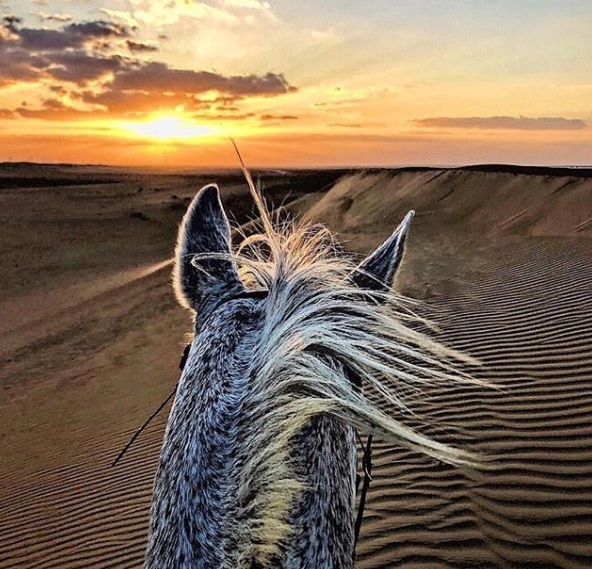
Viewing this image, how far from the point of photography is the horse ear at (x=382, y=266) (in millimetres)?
2000

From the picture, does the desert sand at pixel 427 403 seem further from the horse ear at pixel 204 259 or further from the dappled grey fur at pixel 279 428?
the dappled grey fur at pixel 279 428

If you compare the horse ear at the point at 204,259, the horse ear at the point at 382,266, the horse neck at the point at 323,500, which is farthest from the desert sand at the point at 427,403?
the horse neck at the point at 323,500

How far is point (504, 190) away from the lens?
2253cm

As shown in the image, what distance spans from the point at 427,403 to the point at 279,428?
4.55 m

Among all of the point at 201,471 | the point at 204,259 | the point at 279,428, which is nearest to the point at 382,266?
the point at 204,259

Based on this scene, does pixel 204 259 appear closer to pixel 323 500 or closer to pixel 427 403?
pixel 323 500

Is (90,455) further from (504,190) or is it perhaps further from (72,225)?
(72,225)

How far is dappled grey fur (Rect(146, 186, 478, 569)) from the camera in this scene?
1.34 m

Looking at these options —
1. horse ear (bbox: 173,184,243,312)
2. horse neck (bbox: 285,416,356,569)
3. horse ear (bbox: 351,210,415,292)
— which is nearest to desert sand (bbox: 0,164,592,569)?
horse ear (bbox: 173,184,243,312)

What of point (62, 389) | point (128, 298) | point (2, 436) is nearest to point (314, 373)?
point (2, 436)

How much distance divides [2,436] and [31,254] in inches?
707

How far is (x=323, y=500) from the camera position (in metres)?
1.50

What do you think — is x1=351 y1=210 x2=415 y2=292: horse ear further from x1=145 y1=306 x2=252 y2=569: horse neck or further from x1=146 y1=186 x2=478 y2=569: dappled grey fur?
x1=145 y1=306 x2=252 y2=569: horse neck

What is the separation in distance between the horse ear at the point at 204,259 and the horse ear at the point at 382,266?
1.30 ft
